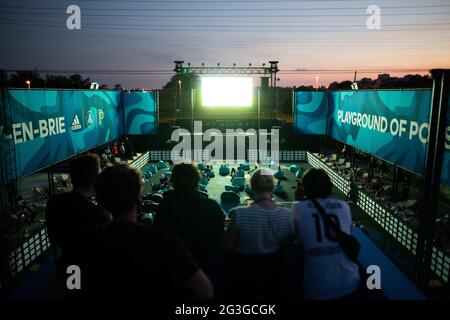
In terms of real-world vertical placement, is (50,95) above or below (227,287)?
above

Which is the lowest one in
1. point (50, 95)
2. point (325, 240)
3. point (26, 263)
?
point (26, 263)

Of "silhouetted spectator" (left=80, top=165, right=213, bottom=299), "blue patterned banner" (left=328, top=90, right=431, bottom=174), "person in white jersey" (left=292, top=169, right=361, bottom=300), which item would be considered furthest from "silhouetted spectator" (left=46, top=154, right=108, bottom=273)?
"blue patterned banner" (left=328, top=90, right=431, bottom=174)

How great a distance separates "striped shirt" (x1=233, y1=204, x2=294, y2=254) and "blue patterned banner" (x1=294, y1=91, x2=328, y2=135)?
72.1 ft

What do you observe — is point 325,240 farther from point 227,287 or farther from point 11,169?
point 11,169

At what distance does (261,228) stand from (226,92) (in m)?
28.7

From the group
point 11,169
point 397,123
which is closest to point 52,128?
point 11,169

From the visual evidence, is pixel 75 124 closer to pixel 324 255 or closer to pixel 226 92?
pixel 324 255

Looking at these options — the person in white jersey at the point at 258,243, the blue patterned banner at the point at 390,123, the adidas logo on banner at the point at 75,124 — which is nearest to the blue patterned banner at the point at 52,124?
the adidas logo on banner at the point at 75,124

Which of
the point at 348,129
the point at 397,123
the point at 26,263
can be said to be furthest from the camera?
the point at 348,129

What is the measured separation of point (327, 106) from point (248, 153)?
664 cm

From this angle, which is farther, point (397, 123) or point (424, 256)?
point (397, 123)

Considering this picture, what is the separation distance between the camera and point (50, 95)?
473 inches

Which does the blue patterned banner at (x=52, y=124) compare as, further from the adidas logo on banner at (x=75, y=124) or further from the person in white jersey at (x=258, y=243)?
the person in white jersey at (x=258, y=243)
